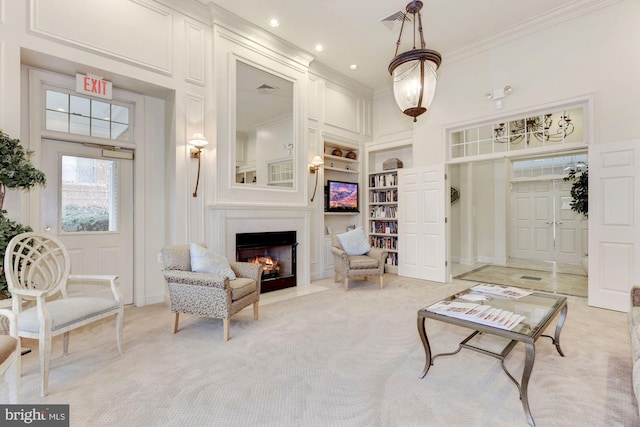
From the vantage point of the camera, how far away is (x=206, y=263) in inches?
117

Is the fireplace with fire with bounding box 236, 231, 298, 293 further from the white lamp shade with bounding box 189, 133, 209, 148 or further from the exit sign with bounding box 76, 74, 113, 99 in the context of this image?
the exit sign with bounding box 76, 74, 113, 99

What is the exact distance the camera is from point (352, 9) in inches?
151

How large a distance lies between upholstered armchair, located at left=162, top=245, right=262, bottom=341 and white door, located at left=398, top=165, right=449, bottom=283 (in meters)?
3.27

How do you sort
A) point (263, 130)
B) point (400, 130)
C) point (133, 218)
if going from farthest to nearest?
point (400, 130), point (263, 130), point (133, 218)

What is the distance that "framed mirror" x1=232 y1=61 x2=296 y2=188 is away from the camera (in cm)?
418

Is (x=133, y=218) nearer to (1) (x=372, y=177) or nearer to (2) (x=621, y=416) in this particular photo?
(1) (x=372, y=177)

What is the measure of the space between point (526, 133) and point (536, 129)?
0.24 metres

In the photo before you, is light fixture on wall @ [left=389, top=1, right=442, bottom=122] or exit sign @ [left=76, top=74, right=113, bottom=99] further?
exit sign @ [left=76, top=74, right=113, bottom=99]

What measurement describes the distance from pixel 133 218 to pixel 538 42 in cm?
584

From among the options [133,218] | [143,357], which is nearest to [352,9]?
[133,218]

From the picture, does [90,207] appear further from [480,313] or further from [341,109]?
[341,109]

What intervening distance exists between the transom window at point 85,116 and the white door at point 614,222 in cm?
573
